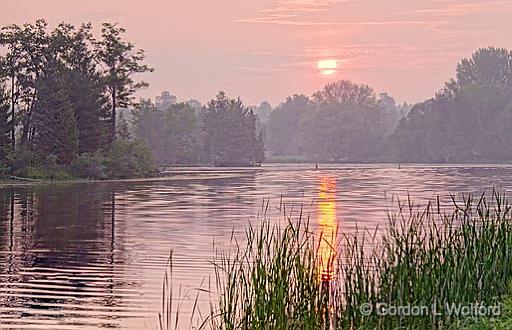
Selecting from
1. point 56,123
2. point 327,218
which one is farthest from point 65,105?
point 327,218

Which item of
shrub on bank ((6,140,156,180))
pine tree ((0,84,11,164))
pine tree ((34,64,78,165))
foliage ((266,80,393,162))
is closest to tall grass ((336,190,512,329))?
pine tree ((0,84,11,164))

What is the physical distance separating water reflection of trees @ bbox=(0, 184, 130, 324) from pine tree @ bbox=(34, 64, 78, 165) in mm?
29510

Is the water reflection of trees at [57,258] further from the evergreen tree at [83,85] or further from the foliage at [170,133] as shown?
the foliage at [170,133]

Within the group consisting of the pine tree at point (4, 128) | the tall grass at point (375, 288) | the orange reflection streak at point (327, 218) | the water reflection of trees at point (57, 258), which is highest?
Result: the pine tree at point (4, 128)

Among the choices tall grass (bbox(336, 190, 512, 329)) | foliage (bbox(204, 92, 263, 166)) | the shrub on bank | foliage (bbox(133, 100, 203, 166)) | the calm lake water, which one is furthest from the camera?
foliage (bbox(204, 92, 263, 166))

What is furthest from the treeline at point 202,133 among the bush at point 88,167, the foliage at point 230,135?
the bush at point 88,167

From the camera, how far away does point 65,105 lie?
71.8m

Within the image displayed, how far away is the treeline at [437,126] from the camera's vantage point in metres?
145

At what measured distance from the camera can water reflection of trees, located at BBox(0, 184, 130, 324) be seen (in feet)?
53.8

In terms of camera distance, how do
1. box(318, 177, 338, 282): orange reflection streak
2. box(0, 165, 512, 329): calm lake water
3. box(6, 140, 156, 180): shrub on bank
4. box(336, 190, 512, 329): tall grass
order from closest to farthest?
box(336, 190, 512, 329): tall grass < box(0, 165, 512, 329): calm lake water < box(318, 177, 338, 282): orange reflection streak < box(6, 140, 156, 180): shrub on bank

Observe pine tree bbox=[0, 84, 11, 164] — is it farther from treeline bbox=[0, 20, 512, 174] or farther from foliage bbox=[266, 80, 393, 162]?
foliage bbox=[266, 80, 393, 162]

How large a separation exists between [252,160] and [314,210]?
307 feet

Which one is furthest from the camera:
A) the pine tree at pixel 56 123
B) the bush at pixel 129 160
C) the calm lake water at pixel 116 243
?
the bush at pixel 129 160

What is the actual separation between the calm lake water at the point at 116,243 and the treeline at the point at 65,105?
2049cm
